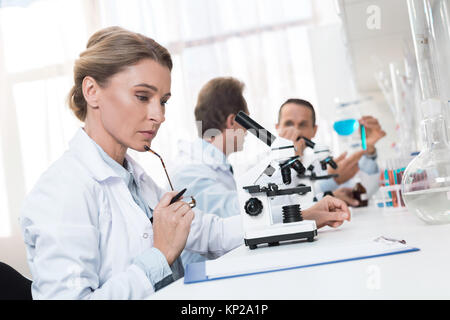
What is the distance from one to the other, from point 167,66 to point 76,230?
0.56 m

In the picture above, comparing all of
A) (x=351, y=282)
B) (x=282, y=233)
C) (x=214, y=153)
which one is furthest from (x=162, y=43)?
(x=351, y=282)

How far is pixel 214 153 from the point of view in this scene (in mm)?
2023

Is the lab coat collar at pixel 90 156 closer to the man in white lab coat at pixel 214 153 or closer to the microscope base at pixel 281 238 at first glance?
the microscope base at pixel 281 238

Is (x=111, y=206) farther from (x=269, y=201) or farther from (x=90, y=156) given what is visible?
(x=269, y=201)

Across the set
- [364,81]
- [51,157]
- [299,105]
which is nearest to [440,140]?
[299,105]

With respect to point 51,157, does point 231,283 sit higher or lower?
lower

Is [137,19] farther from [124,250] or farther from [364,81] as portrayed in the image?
[124,250]

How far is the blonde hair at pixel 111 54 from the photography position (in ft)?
3.65

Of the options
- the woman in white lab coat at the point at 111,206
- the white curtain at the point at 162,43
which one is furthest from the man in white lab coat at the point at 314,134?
the woman in white lab coat at the point at 111,206

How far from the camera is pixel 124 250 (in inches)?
37.8

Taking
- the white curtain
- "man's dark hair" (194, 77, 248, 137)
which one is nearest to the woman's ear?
"man's dark hair" (194, 77, 248, 137)

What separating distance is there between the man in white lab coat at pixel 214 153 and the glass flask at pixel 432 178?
81cm

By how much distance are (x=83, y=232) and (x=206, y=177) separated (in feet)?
3.48
